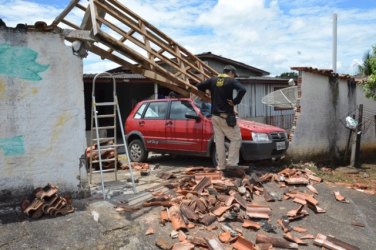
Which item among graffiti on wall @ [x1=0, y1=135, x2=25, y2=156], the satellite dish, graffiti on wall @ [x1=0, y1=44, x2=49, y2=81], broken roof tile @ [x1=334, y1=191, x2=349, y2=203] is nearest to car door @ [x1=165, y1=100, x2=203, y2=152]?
broken roof tile @ [x1=334, y1=191, x2=349, y2=203]

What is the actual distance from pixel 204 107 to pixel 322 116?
4.38 metres

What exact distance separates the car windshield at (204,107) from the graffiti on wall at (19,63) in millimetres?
4157

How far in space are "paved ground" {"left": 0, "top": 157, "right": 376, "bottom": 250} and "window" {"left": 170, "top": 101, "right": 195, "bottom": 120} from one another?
7.38 feet

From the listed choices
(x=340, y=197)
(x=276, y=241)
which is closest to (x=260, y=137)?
(x=340, y=197)

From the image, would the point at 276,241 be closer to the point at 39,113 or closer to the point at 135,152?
the point at 39,113

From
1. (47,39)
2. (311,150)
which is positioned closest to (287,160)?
(311,150)

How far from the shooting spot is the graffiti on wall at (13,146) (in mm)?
5590

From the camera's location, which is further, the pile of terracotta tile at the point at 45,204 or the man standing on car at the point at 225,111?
the man standing on car at the point at 225,111

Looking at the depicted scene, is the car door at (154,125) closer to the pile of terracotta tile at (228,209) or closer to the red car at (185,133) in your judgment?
the red car at (185,133)

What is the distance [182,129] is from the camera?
9438 millimetres

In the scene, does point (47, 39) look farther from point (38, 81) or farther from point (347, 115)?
point (347, 115)

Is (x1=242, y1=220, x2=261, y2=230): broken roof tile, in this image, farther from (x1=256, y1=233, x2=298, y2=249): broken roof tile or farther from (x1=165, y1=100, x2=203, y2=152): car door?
(x1=165, y1=100, x2=203, y2=152): car door

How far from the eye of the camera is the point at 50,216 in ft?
18.1

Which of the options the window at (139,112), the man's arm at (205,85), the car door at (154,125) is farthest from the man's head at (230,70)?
the window at (139,112)
